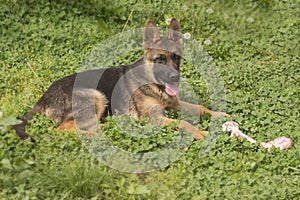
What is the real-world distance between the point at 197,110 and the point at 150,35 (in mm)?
1288

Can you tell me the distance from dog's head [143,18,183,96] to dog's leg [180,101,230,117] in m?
0.31

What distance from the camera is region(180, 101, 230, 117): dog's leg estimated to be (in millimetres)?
8742

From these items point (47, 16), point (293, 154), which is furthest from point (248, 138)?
point (47, 16)

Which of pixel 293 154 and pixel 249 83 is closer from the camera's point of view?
pixel 293 154

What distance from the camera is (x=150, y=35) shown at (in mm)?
8461

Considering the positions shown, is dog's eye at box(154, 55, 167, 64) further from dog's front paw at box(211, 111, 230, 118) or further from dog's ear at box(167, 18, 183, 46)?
dog's front paw at box(211, 111, 230, 118)

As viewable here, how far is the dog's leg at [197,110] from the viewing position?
8742 mm

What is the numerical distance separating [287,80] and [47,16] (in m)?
4.27

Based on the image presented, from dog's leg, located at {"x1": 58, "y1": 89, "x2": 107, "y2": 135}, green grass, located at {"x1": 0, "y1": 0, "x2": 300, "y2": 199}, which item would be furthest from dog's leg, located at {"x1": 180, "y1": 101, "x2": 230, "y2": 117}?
dog's leg, located at {"x1": 58, "y1": 89, "x2": 107, "y2": 135}

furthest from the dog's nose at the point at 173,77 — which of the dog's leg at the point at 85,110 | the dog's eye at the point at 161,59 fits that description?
the dog's leg at the point at 85,110

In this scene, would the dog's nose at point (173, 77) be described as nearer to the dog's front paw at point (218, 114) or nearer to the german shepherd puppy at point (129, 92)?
the german shepherd puppy at point (129, 92)

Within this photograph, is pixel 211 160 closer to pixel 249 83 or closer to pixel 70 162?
pixel 70 162

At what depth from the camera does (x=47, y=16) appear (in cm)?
1087

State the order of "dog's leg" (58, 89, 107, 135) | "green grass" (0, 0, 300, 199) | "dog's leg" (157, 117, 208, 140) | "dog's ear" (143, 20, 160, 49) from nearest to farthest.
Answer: "green grass" (0, 0, 300, 199), "dog's leg" (157, 117, 208, 140), "dog's leg" (58, 89, 107, 135), "dog's ear" (143, 20, 160, 49)
